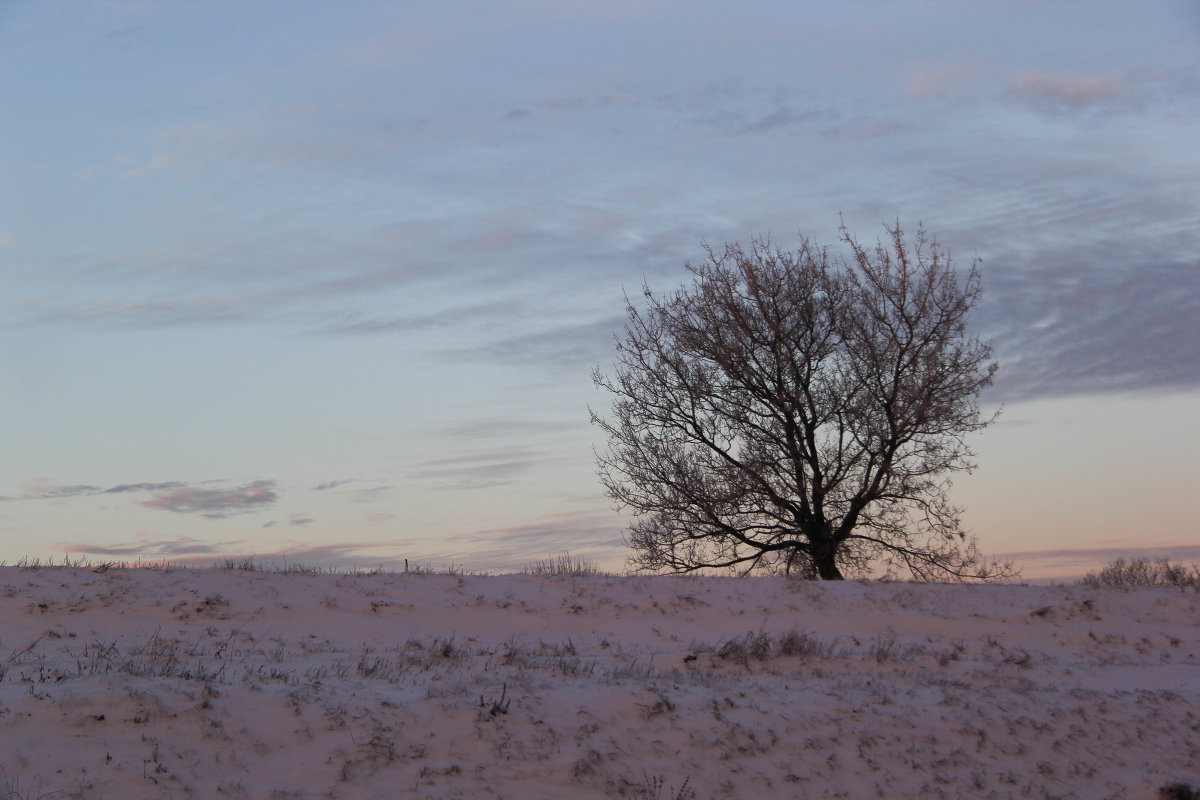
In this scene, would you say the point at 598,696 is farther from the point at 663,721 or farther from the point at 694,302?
the point at 694,302

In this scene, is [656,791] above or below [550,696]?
below

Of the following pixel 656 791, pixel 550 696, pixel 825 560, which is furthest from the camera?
pixel 825 560

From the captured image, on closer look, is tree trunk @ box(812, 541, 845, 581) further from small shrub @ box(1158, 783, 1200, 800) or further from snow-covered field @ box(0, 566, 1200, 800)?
small shrub @ box(1158, 783, 1200, 800)

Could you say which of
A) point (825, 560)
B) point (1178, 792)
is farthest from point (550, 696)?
point (825, 560)

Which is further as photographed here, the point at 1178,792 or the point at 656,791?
the point at 1178,792

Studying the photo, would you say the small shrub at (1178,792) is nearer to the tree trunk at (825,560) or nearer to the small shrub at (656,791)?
the small shrub at (656,791)

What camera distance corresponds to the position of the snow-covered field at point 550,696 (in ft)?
21.8

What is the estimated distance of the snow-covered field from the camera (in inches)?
262

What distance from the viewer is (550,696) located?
27.0 ft

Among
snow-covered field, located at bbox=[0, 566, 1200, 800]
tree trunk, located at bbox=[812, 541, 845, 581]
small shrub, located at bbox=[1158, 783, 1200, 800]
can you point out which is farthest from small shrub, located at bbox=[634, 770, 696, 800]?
tree trunk, located at bbox=[812, 541, 845, 581]

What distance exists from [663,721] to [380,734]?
2.20m

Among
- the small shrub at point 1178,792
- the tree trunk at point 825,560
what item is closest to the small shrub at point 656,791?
the small shrub at point 1178,792

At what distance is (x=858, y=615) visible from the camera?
1443 centimetres

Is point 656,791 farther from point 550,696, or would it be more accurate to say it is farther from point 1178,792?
point 1178,792
